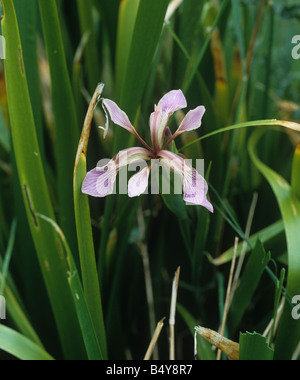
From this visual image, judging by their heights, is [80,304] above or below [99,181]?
below

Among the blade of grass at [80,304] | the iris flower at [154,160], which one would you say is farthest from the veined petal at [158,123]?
the blade of grass at [80,304]

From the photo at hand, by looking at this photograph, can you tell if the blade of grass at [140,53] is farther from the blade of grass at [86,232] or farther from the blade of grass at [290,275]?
the blade of grass at [290,275]

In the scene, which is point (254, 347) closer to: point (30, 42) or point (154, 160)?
point (154, 160)

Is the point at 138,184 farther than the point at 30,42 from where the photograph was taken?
A: No

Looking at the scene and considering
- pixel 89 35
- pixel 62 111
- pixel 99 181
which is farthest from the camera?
pixel 89 35

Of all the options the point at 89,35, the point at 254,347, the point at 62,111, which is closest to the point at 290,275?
the point at 254,347

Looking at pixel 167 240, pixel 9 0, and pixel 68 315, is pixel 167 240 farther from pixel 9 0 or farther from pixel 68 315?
pixel 9 0

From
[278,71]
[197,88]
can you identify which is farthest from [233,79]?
[278,71]

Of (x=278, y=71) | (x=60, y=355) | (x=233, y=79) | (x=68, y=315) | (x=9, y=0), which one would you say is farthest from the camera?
(x=278, y=71)
